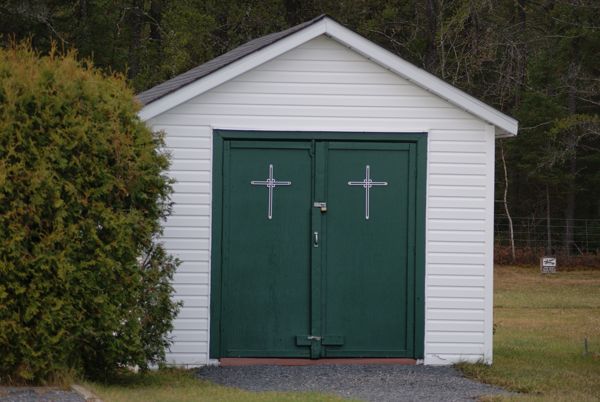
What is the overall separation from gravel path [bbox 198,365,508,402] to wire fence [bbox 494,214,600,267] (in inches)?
988

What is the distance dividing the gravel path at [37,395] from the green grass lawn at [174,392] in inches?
9.3

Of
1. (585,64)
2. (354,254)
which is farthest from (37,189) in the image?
(585,64)

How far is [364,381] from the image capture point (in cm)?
1075

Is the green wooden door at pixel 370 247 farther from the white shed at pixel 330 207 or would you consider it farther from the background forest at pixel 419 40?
the background forest at pixel 419 40

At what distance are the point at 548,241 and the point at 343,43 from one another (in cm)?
2665

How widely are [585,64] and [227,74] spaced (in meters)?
27.4

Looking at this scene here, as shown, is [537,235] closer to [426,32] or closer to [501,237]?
[501,237]

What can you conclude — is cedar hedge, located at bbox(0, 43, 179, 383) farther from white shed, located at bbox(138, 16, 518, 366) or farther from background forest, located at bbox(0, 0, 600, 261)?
background forest, located at bbox(0, 0, 600, 261)

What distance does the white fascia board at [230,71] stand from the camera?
11555mm

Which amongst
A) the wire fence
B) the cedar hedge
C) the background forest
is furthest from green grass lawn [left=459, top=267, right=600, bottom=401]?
the background forest

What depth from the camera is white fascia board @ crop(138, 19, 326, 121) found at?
11.6 meters

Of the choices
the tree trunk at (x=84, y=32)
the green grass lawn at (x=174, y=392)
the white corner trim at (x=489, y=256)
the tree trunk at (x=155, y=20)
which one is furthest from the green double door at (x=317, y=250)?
the tree trunk at (x=155, y=20)

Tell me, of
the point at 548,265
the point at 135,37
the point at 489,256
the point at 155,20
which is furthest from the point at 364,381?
the point at 548,265

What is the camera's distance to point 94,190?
9.45 metres
